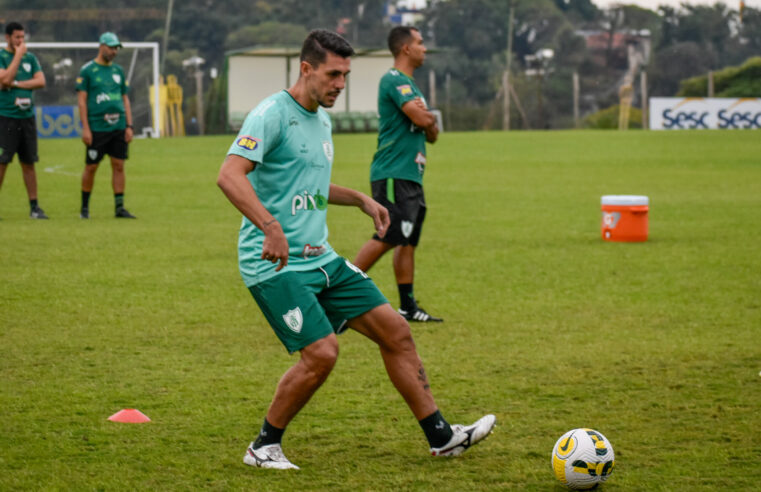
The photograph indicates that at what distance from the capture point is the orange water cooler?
43.7 feet

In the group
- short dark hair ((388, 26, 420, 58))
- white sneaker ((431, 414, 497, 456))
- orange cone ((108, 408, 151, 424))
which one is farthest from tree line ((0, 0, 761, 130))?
white sneaker ((431, 414, 497, 456))

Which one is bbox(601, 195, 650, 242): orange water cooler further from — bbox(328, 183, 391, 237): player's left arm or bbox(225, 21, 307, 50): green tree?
bbox(225, 21, 307, 50): green tree

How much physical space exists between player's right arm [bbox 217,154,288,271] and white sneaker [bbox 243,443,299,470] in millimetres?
860

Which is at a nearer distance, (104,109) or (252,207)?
(252,207)

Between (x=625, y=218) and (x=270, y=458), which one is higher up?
(x=270, y=458)

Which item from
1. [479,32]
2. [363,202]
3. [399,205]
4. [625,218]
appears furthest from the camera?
[479,32]

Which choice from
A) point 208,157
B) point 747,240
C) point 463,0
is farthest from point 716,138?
point 463,0

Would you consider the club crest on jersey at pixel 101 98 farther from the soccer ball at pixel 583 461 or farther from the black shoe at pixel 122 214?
the soccer ball at pixel 583 461

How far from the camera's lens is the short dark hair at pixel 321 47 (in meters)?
5.02

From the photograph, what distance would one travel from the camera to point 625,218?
1345cm

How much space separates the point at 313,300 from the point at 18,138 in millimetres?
10840

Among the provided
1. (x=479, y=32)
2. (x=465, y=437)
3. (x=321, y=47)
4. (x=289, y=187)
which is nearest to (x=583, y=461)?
(x=465, y=437)

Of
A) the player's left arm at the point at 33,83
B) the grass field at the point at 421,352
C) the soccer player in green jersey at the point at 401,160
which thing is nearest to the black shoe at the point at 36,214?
the grass field at the point at 421,352

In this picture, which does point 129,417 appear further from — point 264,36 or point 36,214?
point 264,36
